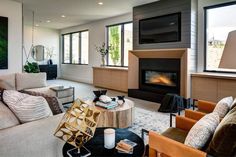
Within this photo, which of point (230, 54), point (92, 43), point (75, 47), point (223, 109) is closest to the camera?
point (230, 54)

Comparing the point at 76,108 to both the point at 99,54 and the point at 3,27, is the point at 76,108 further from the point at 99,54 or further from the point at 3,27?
the point at 99,54

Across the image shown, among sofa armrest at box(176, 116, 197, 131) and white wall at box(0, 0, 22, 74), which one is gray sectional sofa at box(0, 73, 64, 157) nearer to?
sofa armrest at box(176, 116, 197, 131)

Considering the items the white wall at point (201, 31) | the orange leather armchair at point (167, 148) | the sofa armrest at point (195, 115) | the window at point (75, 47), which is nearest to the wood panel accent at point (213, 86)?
the white wall at point (201, 31)

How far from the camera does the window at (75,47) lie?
9.59 metres

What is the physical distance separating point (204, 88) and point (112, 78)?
345 centimetres

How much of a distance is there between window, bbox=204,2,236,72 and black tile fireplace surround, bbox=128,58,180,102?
32.8 inches

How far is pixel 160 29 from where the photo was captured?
5.48 metres

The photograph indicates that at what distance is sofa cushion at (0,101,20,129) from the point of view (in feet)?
5.70

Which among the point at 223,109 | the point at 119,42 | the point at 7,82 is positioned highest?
the point at 119,42

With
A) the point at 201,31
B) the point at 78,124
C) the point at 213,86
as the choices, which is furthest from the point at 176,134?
the point at 201,31

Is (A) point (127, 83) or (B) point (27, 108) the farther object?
(A) point (127, 83)

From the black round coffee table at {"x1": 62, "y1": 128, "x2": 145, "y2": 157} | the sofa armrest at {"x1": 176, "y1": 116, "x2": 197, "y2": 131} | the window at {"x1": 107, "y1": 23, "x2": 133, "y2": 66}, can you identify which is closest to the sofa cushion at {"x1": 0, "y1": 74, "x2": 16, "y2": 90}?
the black round coffee table at {"x1": 62, "y1": 128, "x2": 145, "y2": 157}

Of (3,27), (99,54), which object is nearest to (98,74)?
(99,54)

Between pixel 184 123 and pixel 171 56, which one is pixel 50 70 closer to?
pixel 171 56
